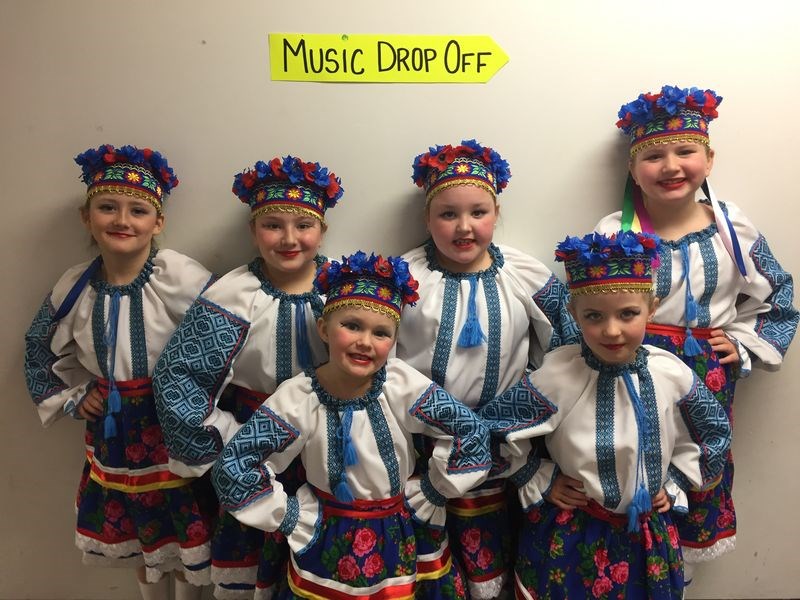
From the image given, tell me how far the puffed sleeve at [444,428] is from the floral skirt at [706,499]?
52cm

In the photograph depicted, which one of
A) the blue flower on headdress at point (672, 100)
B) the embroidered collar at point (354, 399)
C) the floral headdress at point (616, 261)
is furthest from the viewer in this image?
the blue flower on headdress at point (672, 100)

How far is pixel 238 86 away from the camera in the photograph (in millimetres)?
1565

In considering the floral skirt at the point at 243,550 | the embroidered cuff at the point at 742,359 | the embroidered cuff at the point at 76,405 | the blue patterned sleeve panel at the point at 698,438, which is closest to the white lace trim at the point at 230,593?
the floral skirt at the point at 243,550

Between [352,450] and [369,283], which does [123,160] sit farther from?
[352,450]

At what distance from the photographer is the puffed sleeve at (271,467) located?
1.29 m

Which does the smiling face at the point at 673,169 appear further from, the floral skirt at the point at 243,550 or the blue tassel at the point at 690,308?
the floral skirt at the point at 243,550

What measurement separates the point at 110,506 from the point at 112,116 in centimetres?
101

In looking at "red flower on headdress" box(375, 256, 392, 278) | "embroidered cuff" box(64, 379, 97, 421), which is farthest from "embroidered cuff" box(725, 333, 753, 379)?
"embroidered cuff" box(64, 379, 97, 421)

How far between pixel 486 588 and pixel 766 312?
1.01m

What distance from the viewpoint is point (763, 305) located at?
61.9 inches

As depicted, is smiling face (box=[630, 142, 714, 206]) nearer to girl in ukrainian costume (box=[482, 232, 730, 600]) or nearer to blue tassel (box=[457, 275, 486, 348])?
girl in ukrainian costume (box=[482, 232, 730, 600])

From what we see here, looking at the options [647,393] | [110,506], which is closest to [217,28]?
[110,506]

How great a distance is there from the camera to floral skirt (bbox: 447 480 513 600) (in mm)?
1502

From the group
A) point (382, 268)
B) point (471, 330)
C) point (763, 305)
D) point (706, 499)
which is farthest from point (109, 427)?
point (763, 305)
